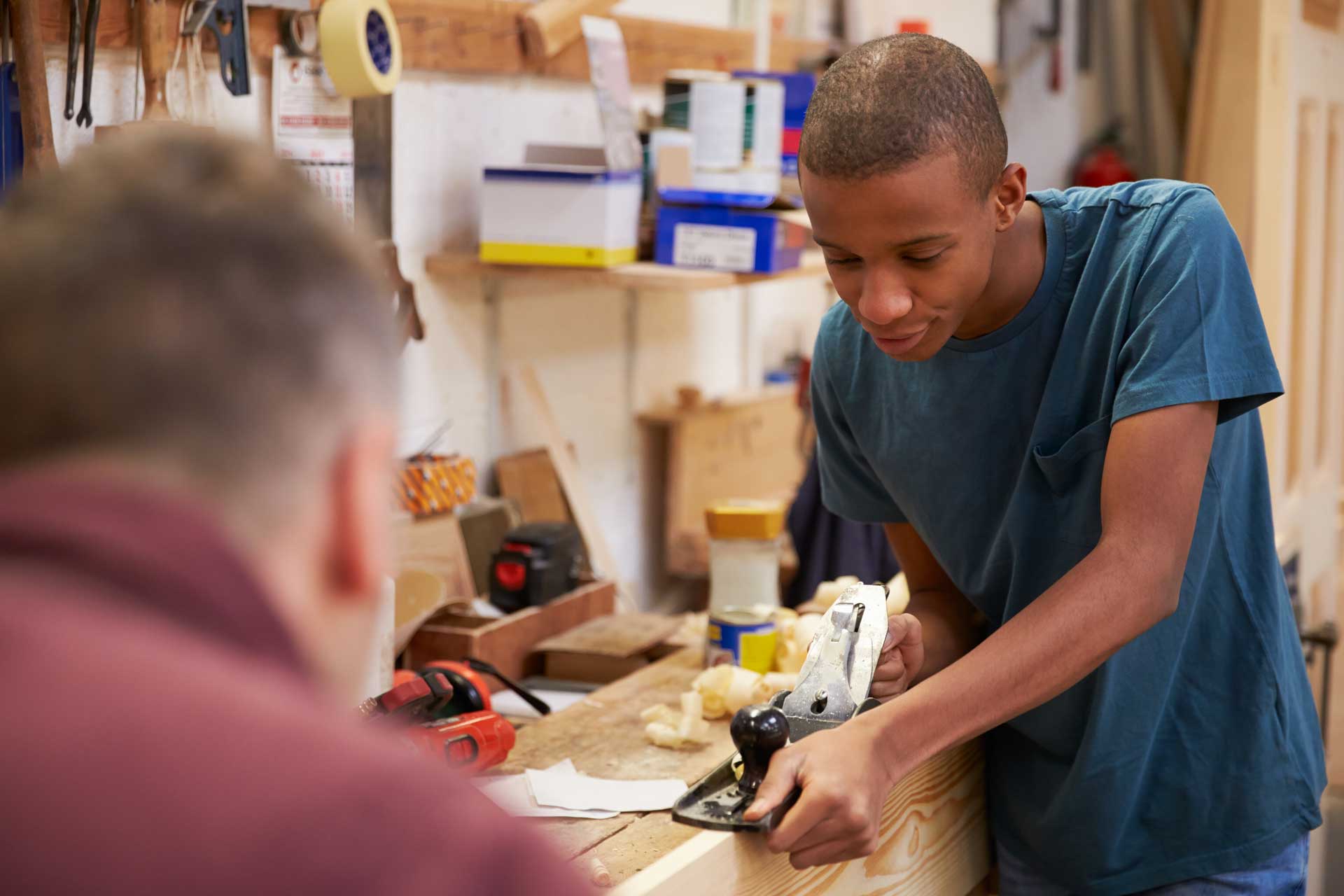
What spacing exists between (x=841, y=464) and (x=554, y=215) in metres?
1.24

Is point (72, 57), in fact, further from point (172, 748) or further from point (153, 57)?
point (172, 748)

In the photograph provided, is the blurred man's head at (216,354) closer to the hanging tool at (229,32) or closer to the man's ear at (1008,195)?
the man's ear at (1008,195)

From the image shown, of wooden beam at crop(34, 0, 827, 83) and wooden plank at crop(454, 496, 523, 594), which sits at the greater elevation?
wooden beam at crop(34, 0, 827, 83)

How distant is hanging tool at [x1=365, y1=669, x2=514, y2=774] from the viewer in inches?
63.0

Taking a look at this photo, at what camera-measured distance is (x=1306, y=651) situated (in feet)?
11.3

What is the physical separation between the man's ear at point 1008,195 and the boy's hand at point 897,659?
42cm

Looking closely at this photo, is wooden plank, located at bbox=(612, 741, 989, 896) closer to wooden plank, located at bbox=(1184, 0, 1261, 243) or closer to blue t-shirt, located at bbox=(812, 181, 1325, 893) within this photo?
blue t-shirt, located at bbox=(812, 181, 1325, 893)

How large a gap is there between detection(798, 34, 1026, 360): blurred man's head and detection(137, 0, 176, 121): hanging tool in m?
1.10

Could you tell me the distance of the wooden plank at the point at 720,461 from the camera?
349 centimetres

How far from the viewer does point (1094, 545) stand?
135 centimetres

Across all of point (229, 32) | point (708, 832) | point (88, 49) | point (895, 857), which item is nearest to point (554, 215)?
point (229, 32)

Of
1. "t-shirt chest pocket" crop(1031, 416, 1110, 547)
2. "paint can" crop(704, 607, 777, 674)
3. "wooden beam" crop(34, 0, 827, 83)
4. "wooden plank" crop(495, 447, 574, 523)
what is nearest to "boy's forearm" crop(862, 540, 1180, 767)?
"t-shirt chest pocket" crop(1031, 416, 1110, 547)

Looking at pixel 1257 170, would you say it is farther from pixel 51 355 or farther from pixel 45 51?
pixel 51 355

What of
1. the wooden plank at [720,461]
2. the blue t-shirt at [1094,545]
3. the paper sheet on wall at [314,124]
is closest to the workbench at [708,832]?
the blue t-shirt at [1094,545]
